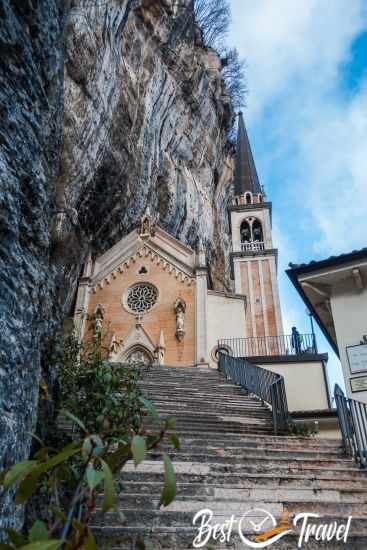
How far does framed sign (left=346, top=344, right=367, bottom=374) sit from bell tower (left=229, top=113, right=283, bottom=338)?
52.1 feet

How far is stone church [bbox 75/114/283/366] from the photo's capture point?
737 inches

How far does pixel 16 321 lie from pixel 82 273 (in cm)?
1822

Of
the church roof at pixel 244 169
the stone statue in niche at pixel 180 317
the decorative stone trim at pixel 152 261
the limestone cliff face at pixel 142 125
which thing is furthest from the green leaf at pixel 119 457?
the church roof at pixel 244 169

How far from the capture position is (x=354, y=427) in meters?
6.15

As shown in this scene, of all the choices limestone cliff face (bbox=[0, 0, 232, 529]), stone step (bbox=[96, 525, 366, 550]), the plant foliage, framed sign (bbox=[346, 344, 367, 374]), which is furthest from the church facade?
stone step (bbox=[96, 525, 366, 550])

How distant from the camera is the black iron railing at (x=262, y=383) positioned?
7753mm

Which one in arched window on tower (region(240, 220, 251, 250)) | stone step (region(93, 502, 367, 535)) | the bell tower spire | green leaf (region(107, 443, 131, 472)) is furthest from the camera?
the bell tower spire

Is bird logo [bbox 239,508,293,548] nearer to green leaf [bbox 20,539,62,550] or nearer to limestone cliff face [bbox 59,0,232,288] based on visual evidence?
green leaf [bbox 20,539,62,550]

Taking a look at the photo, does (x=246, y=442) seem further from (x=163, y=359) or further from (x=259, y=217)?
(x=259, y=217)

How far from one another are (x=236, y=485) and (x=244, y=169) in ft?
110

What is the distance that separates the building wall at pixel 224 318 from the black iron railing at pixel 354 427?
40.1ft

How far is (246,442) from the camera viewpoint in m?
6.50

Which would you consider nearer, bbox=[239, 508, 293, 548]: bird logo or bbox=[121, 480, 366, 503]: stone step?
bbox=[239, 508, 293, 548]: bird logo

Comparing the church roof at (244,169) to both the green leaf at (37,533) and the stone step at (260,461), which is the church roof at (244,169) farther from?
the green leaf at (37,533)
